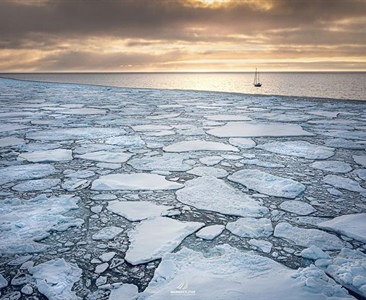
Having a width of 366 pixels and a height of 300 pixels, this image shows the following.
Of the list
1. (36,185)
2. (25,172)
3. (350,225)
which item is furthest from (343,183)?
(25,172)

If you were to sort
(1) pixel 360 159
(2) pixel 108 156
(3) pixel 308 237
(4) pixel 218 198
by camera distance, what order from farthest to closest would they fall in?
(2) pixel 108 156
(1) pixel 360 159
(4) pixel 218 198
(3) pixel 308 237

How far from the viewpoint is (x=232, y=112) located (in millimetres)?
6027

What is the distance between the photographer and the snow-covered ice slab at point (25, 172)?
7.61 ft

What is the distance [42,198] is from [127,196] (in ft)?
1.76

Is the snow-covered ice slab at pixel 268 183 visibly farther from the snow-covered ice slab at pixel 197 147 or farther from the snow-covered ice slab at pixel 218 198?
the snow-covered ice slab at pixel 197 147

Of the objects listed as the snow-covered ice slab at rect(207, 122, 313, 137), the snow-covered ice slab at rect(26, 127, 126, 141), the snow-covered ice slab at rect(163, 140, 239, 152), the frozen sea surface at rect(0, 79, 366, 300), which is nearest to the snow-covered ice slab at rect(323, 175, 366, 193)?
the frozen sea surface at rect(0, 79, 366, 300)

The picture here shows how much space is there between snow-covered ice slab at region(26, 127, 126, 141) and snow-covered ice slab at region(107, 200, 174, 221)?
81.7 inches

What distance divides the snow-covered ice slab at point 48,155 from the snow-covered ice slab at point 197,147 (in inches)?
39.1

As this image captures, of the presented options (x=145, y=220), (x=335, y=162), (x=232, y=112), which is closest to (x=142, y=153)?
(x=145, y=220)

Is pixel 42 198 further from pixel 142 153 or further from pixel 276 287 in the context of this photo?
pixel 276 287

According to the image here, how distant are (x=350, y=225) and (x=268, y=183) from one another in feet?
2.25

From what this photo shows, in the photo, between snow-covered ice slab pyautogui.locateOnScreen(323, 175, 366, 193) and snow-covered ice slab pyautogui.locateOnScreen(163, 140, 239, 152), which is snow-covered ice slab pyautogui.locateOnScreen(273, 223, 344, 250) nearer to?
snow-covered ice slab pyautogui.locateOnScreen(323, 175, 366, 193)

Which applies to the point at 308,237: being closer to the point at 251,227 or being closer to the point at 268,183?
Answer: the point at 251,227

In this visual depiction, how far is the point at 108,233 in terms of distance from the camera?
155 cm
